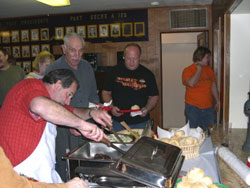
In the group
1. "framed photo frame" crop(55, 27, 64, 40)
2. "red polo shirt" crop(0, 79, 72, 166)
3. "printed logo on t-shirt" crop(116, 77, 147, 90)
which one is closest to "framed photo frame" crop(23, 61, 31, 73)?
"framed photo frame" crop(55, 27, 64, 40)

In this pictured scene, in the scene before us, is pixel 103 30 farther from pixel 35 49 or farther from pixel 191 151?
pixel 191 151

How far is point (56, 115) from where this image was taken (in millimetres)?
1419

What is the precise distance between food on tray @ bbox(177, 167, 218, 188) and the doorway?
477 cm

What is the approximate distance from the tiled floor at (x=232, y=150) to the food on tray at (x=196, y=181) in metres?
0.19

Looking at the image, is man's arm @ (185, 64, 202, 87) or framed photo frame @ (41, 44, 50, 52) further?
framed photo frame @ (41, 44, 50, 52)

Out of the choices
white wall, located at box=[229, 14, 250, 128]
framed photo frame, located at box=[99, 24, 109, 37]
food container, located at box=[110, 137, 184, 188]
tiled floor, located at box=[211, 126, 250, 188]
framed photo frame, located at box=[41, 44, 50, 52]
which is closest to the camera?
food container, located at box=[110, 137, 184, 188]

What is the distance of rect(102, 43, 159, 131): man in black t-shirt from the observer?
298 centimetres

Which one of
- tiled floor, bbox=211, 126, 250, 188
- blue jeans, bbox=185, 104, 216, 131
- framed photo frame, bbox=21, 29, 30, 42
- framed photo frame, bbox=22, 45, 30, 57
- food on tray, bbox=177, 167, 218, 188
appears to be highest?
framed photo frame, bbox=21, 29, 30, 42

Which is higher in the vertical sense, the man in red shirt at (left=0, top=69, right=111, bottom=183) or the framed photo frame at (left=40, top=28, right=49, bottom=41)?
the framed photo frame at (left=40, top=28, right=49, bottom=41)

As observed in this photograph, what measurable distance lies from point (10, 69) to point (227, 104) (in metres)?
3.25

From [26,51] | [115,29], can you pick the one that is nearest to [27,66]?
[26,51]

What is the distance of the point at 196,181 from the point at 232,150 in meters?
0.73

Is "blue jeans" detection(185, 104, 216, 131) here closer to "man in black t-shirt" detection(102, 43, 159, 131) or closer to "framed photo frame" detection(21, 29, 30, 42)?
"man in black t-shirt" detection(102, 43, 159, 131)

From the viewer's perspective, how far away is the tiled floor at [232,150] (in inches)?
53.5
